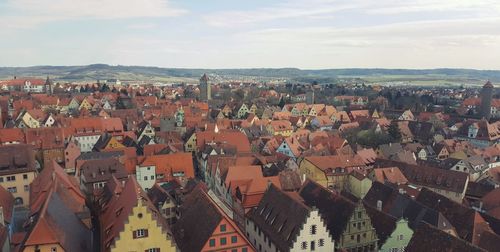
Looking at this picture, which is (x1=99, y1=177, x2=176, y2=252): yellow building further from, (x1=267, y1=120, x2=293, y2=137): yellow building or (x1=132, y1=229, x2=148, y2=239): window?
(x1=267, y1=120, x2=293, y2=137): yellow building

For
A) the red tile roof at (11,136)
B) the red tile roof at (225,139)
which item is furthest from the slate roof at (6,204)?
the red tile roof at (225,139)

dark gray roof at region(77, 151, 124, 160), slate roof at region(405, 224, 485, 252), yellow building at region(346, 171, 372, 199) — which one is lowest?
yellow building at region(346, 171, 372, 199)

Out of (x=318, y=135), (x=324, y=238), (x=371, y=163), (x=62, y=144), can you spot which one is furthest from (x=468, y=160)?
(x=62, y=144)

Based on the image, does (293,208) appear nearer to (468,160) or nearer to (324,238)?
(324,238)

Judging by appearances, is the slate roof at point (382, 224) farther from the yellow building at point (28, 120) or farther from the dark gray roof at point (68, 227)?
the yellow building at point (28, 120)

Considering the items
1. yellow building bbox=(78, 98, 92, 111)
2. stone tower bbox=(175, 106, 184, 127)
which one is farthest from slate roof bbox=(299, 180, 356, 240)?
yellow building bbox=(78, 98, 92, 111)
